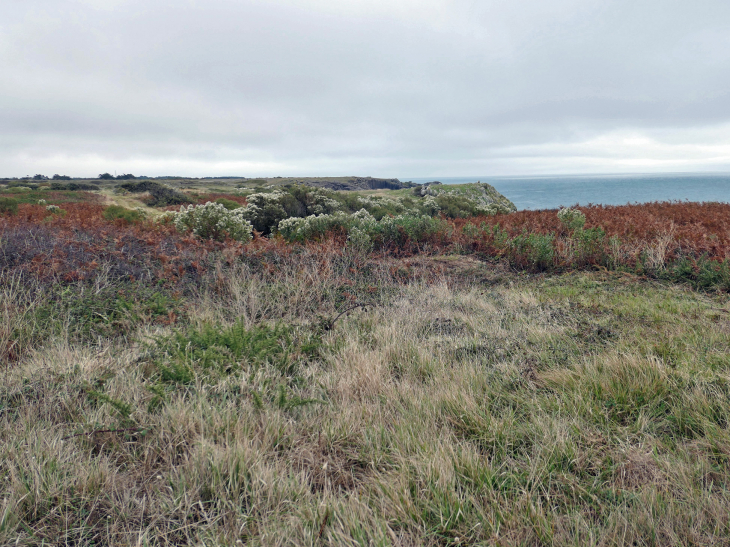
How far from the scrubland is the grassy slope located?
15 mm

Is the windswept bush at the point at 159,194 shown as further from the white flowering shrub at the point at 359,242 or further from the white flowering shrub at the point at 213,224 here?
the white flowering shrub at the point at 359,242

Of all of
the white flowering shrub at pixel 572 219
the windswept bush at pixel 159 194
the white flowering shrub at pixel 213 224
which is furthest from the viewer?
the windswept bush at pixel 159 194

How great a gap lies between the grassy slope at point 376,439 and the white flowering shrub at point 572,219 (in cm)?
747

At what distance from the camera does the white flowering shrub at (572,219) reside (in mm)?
11045

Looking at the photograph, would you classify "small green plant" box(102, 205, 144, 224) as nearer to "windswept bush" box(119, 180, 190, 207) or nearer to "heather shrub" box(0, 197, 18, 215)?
"heather shrub" box(0, 197, 18, 215)

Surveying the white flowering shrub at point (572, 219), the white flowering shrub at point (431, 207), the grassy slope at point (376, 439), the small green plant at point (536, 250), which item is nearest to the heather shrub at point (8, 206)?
the grassy slope at point (376, 439)

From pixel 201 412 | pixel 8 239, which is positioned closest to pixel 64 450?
pixel 201 412

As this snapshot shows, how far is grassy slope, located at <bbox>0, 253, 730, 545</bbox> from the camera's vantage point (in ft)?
5.73

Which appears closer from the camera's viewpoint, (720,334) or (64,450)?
(64,450)

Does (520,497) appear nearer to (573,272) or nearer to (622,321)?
(622,321)

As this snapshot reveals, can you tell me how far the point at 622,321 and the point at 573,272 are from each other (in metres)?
3.51

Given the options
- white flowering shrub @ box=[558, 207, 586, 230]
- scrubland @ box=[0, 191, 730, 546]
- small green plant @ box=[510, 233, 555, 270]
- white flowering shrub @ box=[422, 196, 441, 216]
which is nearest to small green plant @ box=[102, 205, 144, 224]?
scrubland @ box=[0, 191, 730, 546]

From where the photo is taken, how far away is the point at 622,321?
14.8 ft

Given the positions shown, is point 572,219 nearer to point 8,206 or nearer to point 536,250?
point 536,250
